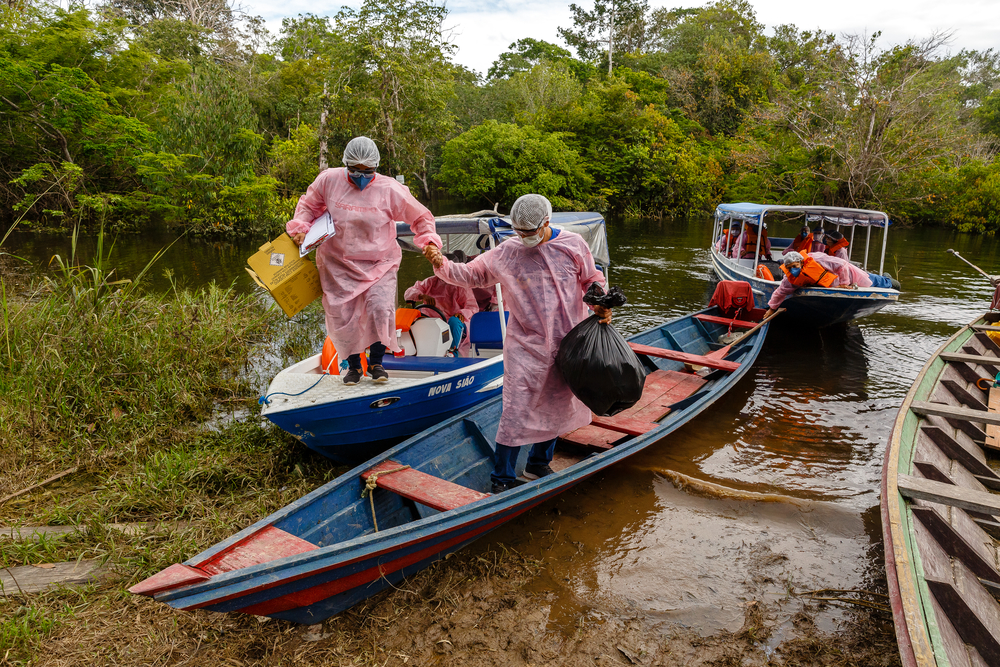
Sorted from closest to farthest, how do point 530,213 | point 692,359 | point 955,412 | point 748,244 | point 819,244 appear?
point 530,213 → point 955,412 → point 692,359 → point 819,244 → point 748,244

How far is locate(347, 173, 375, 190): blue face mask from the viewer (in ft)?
14.1

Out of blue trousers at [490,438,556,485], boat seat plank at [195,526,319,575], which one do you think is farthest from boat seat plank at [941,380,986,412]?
boat seat plank at [195,526,319,575]

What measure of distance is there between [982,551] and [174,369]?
22.3ft

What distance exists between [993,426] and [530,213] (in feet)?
15.0

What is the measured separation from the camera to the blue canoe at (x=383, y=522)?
2.46 metres

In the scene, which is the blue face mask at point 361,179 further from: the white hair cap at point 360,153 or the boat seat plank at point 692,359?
the boat seat plank at point 692,359

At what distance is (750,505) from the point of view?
454cm

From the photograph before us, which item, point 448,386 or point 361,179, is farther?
point 448,386

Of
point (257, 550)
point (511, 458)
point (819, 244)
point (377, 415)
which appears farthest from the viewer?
point (819, 244)

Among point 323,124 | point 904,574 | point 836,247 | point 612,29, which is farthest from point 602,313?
point 612,29

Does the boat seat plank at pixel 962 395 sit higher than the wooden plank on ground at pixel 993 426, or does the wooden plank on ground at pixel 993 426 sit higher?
the boat seat plank at pixel 962 395

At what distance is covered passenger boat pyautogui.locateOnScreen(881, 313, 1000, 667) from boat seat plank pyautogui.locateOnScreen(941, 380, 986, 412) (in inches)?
0.4

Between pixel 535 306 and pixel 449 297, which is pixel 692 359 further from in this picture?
pixel 535 306

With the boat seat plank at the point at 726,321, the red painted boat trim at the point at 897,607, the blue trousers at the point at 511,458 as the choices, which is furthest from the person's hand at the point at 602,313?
the boat seat plank at the point at 726,321
